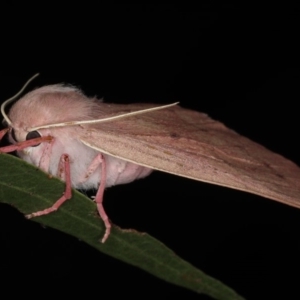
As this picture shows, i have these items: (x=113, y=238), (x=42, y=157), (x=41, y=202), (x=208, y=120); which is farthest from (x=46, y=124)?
(x=208, y=120)

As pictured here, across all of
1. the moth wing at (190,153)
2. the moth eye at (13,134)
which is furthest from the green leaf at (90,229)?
the moth eye at (13,134)

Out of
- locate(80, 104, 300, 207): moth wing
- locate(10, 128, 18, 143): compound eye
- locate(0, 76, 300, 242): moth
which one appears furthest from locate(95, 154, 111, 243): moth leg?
locate(10, 128, 18, 143): compound eye

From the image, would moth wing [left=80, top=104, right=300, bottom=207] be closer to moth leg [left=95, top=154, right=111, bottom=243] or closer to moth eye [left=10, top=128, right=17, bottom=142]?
moth leg [left=95, top=154, right=111, bottom=243]

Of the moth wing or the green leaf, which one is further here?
the moth wing

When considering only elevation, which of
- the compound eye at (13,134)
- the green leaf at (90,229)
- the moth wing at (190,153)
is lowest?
the green leaf at (90,229)

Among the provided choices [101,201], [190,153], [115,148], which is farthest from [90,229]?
[190,153]

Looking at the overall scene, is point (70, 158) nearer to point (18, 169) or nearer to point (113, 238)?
point (113, 238)

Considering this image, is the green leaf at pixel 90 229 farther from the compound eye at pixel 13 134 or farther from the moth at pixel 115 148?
the compound eye at pixel 13 134

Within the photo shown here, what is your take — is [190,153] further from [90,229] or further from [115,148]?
[90,229]
